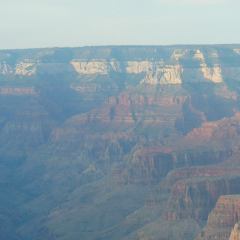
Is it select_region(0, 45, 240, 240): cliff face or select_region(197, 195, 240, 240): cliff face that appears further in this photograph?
select_region(0, 45, 240, 240): cliff face

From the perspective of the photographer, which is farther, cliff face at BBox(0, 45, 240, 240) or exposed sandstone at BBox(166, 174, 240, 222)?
cliff face at BBox(0, 45, 240, 240)

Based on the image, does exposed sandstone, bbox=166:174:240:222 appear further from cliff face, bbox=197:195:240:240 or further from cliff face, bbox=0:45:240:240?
cliff face, bbox=197:195:240:240

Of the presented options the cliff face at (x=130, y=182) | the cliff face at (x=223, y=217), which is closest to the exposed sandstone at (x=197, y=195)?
the cliff face at (x=130, y=182)

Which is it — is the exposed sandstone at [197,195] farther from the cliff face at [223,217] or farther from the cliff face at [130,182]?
the cliff face at [223,217]

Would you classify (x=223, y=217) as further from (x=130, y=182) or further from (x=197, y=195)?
(x=130, y=182)

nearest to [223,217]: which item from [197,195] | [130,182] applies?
[197,195]

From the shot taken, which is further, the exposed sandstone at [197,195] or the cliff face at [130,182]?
the cliff face at [130,182]

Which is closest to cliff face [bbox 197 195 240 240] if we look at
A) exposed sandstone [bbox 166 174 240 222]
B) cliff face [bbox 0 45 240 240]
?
cliff face [bbox 0 45 240 240]

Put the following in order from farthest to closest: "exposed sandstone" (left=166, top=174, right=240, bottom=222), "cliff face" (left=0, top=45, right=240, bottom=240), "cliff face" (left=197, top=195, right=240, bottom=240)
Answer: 1. "cliff face" (left=0, top=45, right=240, bottom=240)
2. "exposed sandstone" (left=166, top=174, right=240, bottom=222)
3. "cliff face" (left=197, top=195, right=240, bottom=240)

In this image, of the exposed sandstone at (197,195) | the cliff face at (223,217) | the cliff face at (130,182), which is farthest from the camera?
the cliff face at (130,182)

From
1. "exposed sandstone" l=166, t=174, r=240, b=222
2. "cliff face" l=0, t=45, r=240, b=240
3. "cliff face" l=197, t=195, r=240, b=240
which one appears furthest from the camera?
"cliff face" l=0, t=45, r=240, b=240

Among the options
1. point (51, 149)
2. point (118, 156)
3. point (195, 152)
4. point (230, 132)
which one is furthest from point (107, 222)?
point (51, 149)
